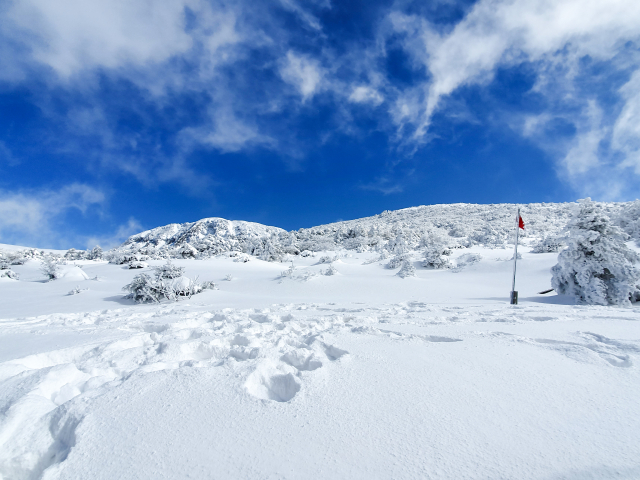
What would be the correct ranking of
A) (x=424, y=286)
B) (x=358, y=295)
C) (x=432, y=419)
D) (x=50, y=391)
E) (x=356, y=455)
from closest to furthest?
1. (x=356, y=455)
2. (x=432, y=419)
3. (x=50, y=391)
4. (x=358, y=295)
5. (x=424, y=286)

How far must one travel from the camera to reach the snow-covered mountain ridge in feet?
63.9

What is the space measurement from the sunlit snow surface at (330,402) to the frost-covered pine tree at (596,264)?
4.17 meters

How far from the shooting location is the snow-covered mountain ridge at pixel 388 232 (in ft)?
63.9

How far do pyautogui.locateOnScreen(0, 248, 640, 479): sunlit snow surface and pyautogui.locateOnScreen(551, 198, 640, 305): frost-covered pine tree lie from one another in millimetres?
4169

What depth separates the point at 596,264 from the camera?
7273 mm

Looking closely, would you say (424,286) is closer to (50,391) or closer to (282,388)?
(282,388)

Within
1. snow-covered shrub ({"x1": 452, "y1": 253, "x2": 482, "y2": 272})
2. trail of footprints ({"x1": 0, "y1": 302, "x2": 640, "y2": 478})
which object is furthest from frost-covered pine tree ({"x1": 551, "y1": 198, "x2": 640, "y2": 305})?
snow-covered shrub ({"x1": 452, "y1": 253, "x2": 482, "y2": 272})

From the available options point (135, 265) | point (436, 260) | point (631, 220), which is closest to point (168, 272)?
point (135, 265)

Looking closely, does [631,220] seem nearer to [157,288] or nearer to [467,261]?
[467,261]

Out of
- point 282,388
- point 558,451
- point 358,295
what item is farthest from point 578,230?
point 282,388

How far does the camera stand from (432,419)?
5.71 ft

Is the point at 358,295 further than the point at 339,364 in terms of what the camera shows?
Yes

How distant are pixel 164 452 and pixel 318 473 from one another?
0.84m

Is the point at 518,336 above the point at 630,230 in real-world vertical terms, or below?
below
